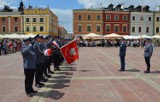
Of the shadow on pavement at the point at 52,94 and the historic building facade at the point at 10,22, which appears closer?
the shadow on pavement at the point at 52,94

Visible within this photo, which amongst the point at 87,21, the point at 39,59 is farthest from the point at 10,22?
the point at 39,59

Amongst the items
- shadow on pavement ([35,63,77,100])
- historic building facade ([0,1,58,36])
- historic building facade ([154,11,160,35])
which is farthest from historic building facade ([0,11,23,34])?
shadow on pavement ([35,63,77,100])

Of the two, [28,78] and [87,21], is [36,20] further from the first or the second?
[28,78]

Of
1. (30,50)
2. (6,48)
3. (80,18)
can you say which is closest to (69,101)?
(30,50)

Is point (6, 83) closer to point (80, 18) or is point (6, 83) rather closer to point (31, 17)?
point (80, 18)

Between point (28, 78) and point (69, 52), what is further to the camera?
point (69, 52)

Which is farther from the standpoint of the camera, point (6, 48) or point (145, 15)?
point (145, 15)

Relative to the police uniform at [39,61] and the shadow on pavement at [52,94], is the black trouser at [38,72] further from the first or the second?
the shadow on pavement at [52,94]

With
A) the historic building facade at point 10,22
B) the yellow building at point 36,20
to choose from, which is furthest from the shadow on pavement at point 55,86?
the yellow building at point 36,20

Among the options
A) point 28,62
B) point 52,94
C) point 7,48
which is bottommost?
point 52,94

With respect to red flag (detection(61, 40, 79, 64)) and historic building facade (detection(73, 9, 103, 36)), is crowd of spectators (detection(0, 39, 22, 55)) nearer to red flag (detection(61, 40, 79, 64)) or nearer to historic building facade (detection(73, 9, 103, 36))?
red flag (detection(61, 40, 79, 64))

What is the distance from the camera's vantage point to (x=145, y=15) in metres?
86.0

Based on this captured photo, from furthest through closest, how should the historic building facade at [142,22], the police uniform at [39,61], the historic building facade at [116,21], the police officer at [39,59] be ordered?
1. the historic building facade at [142,22]
2. the historic building facade at [116,21]
3. the police uniform at [39,61]
4. the police officer at [39,59]

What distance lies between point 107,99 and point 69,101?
113 centimetres
